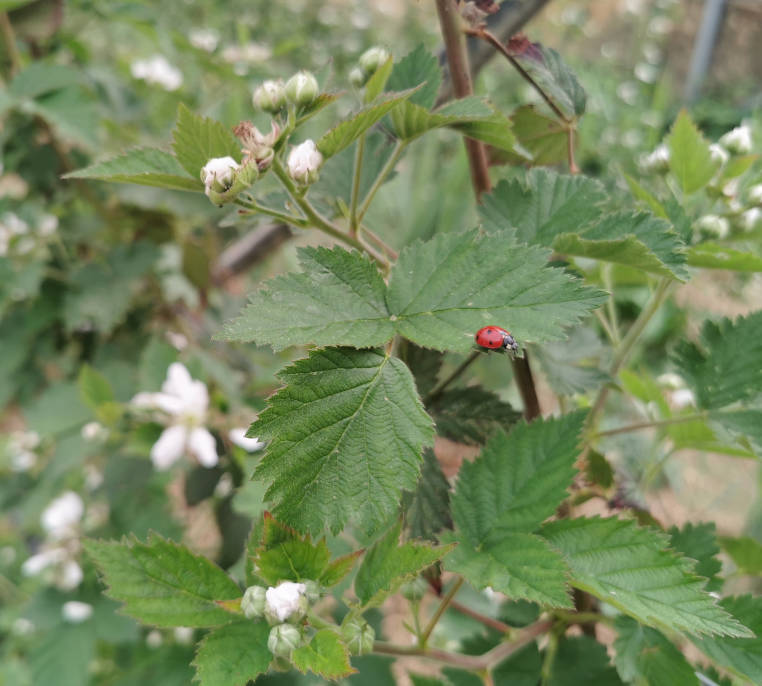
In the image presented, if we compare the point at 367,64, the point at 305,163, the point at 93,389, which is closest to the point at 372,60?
the point at 367,64

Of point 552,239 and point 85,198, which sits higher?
point 552,239

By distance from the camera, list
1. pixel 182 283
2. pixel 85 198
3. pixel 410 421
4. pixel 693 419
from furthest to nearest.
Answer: pixel 182 283 → pixel 85 198 → pixel 693 419 → pixel 410 421

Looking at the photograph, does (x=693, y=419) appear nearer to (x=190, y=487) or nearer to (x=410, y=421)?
(x=410, y=421)

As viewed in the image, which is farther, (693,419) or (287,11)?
(287,11)

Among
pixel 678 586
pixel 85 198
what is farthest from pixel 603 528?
pixel 85 198

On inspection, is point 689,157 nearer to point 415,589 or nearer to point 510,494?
point 510,494

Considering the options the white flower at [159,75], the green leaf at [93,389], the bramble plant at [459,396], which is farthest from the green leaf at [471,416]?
the white flower at [159,75]

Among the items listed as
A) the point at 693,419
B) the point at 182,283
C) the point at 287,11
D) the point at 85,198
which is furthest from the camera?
the point at 287,11

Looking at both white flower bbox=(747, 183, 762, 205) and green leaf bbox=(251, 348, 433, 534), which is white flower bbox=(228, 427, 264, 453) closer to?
green leaf bbox=(251, 348, 433, 534)
